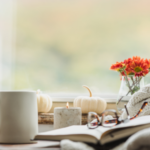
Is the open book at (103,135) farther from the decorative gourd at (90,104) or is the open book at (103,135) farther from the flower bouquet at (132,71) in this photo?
the decorative gourd at (90,104)

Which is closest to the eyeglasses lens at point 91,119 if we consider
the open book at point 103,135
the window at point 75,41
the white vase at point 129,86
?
the open book at point 103,135

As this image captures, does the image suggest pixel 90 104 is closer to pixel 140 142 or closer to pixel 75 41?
pixel 75 41

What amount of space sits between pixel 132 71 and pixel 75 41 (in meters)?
0.63

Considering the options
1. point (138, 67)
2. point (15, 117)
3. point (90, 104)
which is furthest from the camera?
point (90, 104)

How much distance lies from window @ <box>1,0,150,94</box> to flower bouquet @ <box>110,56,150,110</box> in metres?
0.39

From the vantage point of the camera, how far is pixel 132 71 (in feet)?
4.23

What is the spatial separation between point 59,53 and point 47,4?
1.38 feet

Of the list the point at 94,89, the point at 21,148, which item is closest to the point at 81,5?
the point at 94,89

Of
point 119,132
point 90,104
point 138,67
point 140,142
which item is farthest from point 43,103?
point 140,142

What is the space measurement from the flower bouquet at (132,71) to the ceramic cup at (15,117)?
672 mm

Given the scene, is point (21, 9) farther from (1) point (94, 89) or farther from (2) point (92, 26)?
(1) point (94, 89)

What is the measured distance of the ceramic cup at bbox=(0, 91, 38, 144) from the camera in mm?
708

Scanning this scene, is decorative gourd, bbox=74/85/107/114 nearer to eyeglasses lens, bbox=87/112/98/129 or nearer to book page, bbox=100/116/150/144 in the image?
eyeglasses lens, bbox=87/112/98/129

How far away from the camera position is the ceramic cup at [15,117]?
2.32 ft
